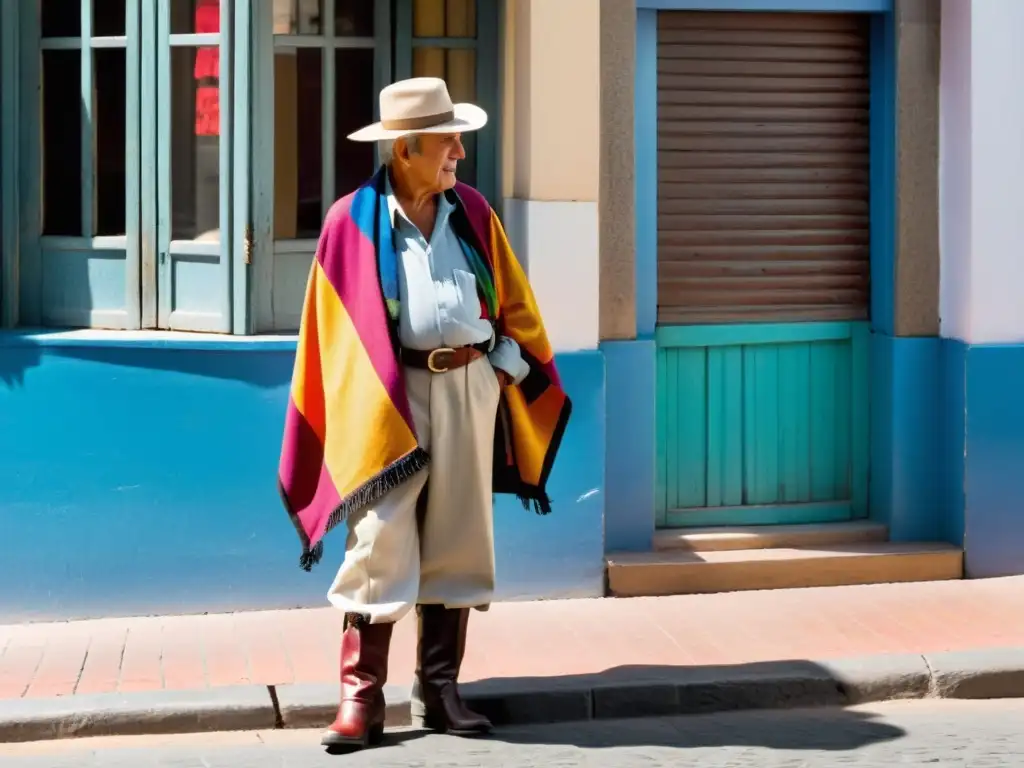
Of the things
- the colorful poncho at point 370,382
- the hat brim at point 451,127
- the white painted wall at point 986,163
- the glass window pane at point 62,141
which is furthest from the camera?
the white painted wall at point 986,163

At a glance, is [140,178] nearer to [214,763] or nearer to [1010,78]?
[214,763]

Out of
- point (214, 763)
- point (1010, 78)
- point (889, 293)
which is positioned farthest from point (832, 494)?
point (214, 763)

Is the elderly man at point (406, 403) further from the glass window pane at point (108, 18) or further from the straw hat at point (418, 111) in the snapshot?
the glass window pane at point (108, 18)

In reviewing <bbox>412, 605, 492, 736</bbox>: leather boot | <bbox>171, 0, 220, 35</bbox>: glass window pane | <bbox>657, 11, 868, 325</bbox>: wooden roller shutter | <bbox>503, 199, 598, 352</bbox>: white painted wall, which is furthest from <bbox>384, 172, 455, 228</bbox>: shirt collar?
<bbox>657, 11, 868, 325</bbox>: wooden roller shutter

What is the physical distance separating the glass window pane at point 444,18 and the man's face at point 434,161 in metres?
2.20

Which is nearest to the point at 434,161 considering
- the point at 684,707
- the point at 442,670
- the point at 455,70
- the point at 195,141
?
the point at 442,670

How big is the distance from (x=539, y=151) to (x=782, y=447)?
1860mm

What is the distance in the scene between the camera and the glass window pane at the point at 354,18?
27.2 ft

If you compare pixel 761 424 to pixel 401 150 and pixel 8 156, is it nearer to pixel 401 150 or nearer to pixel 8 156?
pixel 401 150

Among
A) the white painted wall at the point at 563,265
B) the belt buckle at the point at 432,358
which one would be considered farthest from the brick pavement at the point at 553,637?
the belt buckle at the point at 432,358

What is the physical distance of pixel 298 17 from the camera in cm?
821

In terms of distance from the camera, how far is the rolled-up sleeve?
6438mm

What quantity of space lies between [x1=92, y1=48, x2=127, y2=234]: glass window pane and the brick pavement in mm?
1691

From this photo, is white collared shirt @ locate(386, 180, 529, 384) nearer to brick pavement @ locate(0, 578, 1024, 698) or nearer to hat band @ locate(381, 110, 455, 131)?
hat band @ locate(381, 110, 455, 131)
